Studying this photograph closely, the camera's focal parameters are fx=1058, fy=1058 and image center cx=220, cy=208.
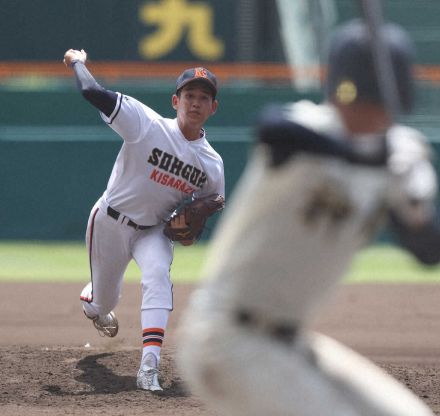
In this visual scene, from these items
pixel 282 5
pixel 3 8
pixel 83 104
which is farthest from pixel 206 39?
pixel 83 104

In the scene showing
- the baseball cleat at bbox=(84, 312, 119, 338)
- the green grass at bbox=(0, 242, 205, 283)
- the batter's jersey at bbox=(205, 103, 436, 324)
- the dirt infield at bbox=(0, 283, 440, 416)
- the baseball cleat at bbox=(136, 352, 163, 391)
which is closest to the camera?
the batter's jersey at bbox=(205, 103, 436, 324)

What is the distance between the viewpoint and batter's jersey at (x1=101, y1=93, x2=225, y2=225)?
6.67 metres

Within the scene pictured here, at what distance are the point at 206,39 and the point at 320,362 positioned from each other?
50.2 ft

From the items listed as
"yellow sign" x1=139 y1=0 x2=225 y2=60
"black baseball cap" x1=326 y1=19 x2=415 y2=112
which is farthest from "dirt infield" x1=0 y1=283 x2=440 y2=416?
"yellow sign" x1=139 y1=0 x2=225 y2=60

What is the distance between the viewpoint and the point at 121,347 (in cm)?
762

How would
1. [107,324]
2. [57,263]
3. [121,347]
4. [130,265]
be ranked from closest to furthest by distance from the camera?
[107,324] < [121,347] < [57,263] < [130,265]

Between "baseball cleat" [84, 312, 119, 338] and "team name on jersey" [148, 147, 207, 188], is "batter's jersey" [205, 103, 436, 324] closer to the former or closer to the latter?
"team name on jersey" [148, 147, 207, 188]

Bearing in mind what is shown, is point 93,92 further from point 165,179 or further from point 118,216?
point 118,216

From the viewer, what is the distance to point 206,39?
58.9 feet

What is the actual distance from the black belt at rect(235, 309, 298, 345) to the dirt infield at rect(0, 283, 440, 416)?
9.44 feet

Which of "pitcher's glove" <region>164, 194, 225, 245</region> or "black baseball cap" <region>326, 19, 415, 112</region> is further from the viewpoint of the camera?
"pitcher's glove" <region>164, 194, 225, 245</region>

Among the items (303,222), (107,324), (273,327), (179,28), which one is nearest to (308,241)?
(303,222)

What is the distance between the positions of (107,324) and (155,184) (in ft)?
4.29

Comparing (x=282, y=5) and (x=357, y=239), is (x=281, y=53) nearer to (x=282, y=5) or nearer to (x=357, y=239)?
(x=282, y=5)
